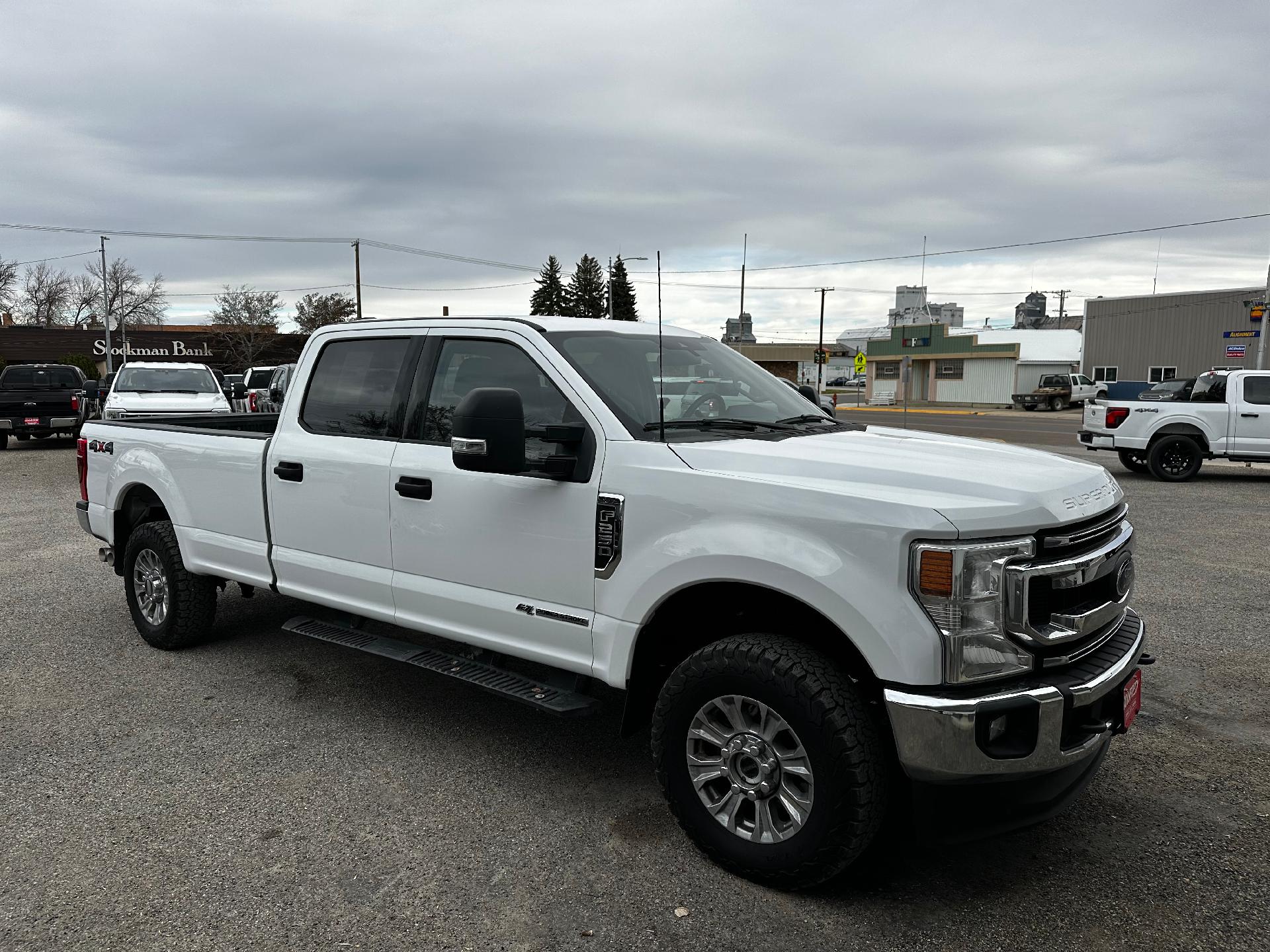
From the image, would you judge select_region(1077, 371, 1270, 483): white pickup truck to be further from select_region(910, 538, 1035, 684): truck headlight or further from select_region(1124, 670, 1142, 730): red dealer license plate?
select_region(910, 538, 1035, 684): truck headlight

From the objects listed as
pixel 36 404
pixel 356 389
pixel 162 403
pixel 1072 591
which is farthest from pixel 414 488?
pixel 36 404

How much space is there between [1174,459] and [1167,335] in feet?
133

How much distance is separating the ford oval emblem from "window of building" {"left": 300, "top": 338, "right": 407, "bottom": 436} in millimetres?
3037

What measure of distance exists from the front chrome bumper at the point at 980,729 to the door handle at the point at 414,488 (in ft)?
7.01

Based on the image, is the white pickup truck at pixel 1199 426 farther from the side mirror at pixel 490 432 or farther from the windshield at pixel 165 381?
the windshield at pixel 165 381

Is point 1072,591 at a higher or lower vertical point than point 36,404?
higher

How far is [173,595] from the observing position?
18.1 feet

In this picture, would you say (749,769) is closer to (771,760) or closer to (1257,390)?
(771,760)

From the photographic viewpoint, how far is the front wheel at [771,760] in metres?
2.89

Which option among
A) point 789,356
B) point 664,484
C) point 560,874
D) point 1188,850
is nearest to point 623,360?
point 664,484

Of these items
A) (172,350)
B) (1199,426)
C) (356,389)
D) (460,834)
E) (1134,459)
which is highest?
(172,350)

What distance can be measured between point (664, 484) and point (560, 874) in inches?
55.9

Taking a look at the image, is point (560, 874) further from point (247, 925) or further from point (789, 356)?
point (789, 356)

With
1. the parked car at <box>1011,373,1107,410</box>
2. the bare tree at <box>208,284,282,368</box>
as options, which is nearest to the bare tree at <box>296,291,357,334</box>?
the bare tree at <box>208,284,282,368</box>
